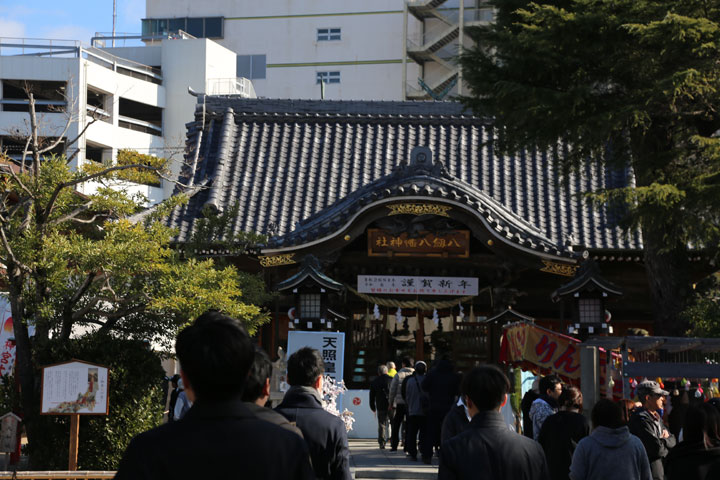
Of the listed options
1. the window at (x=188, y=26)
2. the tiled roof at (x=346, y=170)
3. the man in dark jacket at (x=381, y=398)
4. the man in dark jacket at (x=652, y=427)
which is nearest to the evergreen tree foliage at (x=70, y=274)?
the man in dark jacket at (x=381, y=398)

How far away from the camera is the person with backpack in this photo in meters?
14.4

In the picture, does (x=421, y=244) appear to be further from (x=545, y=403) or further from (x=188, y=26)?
(x=188, y=26)

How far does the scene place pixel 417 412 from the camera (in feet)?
47.3

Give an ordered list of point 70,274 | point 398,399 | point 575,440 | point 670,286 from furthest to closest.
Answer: point 398,399
point 670,286
point 70,274
point 575,440

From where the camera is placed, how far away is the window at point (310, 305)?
684 inches

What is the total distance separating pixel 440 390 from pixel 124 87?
3275 centimetres

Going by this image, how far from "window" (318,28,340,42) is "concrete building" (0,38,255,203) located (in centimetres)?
549

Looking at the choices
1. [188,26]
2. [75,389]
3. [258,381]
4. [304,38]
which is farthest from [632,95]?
[188,26]

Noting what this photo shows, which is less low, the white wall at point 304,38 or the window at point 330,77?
the white wall at point 304,38

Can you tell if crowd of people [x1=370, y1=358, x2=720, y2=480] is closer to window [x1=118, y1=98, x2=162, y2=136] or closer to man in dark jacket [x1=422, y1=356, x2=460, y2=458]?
man in dark jacket [x1=422, y1=356, x2=460, y2=458]

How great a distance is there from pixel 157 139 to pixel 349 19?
41.8 ft

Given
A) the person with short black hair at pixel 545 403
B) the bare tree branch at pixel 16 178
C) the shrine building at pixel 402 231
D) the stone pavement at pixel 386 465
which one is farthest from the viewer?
the shrine building at pixel 402 231

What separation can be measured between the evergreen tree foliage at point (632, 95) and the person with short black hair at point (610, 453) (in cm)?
643

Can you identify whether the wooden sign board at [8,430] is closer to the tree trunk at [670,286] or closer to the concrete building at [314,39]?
the tree trunk at [670,286]
